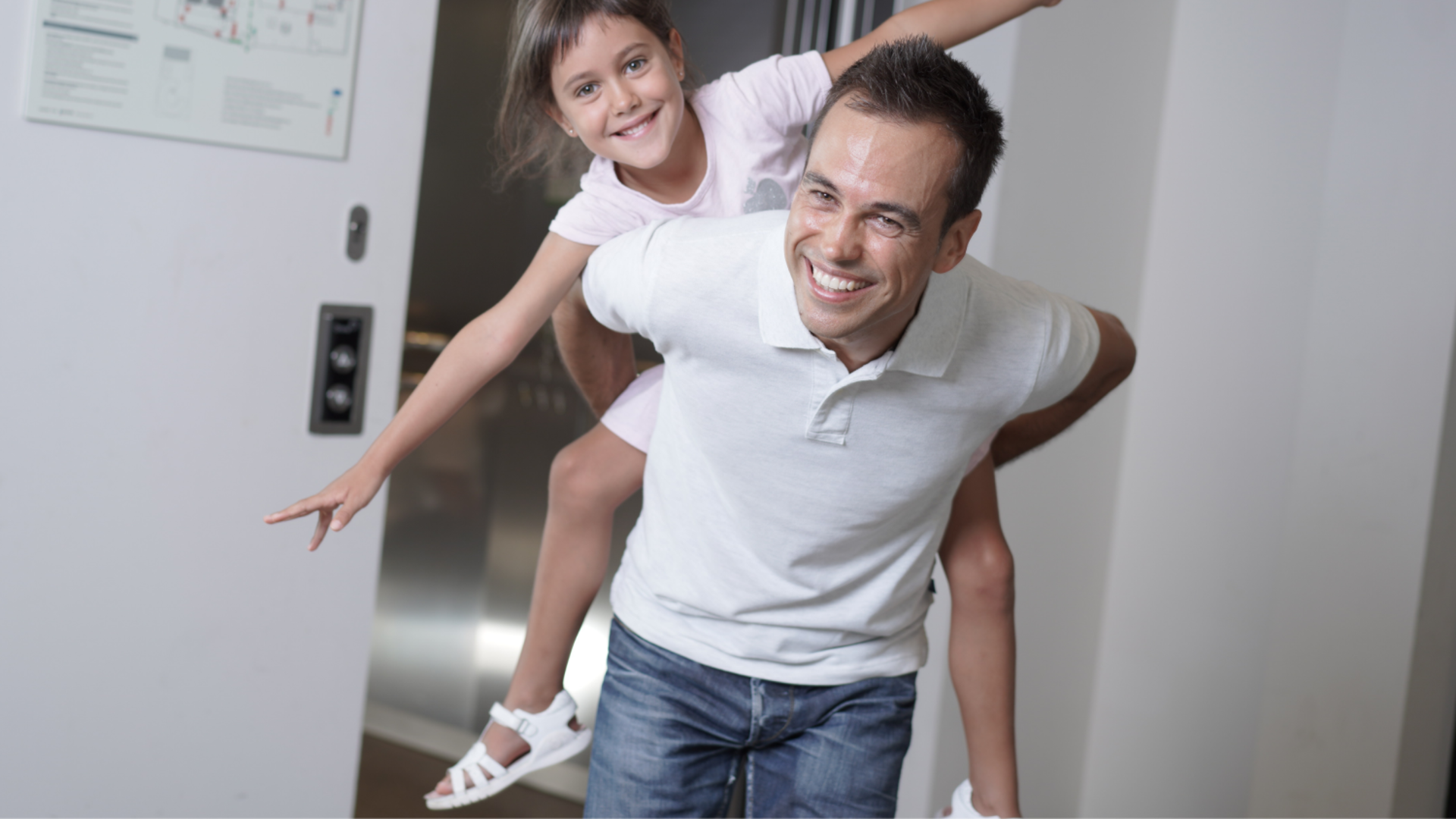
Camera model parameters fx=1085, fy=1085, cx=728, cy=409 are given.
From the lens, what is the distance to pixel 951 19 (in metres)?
1.44

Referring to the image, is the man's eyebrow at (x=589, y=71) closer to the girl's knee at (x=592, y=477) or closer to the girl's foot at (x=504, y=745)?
the girl's knee at (x=592, y=477)

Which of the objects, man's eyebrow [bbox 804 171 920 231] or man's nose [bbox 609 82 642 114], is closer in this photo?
man's eyebrow [bbox 804 171 920 231]

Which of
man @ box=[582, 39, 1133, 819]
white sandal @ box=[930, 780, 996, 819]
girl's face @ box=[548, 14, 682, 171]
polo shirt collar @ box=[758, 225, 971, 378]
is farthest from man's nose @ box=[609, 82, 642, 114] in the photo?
white sandal @ box=[930, 780, 996, 819]

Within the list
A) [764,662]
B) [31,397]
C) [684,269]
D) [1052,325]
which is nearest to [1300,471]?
[1052,325]

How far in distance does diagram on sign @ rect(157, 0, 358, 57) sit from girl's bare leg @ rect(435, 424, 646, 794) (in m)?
0.91

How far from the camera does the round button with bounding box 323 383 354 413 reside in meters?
1.98

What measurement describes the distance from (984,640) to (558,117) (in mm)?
932

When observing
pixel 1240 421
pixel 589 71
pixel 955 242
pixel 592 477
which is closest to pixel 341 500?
pixel 592 477

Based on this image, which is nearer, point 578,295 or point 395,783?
point 578,295

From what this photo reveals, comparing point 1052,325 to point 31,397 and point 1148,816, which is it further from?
point 1148,816

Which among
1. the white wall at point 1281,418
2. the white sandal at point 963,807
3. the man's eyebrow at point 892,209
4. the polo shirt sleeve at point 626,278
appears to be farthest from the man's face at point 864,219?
the white wall at point 1281,418

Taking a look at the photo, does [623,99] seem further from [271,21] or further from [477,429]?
[477,429]

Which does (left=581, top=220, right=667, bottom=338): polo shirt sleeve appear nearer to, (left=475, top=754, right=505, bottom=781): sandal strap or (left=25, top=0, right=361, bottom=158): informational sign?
(left=475, top=754, right=505, bottom=781): sandal strap

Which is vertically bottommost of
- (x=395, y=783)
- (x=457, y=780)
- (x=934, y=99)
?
(x=395, y=783)
